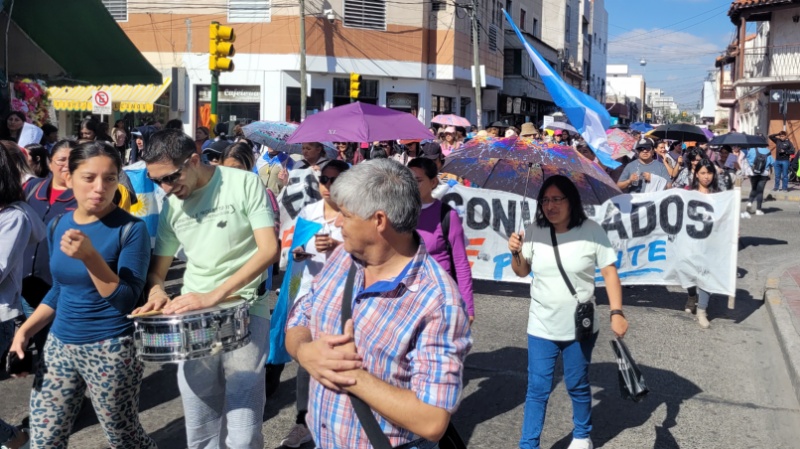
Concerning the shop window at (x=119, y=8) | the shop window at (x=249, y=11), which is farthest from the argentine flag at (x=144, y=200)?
the shop window at (x=119, y=8)

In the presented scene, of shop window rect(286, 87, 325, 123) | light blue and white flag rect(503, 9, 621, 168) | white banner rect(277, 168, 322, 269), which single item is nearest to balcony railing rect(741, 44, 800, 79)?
shop window rect(286, 87, 325, 123)

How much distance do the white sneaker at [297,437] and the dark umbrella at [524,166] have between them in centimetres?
220

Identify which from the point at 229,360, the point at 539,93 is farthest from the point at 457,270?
the point at 539,93

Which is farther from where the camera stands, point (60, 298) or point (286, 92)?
point (286, 92)

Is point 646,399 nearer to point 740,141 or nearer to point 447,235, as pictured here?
point 447,235

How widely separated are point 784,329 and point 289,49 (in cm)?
2535

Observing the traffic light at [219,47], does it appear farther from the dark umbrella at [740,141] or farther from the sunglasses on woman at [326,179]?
the sunglasses on woman at [326,179]

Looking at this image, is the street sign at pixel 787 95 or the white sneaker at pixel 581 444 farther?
the street sign at pixel 787 95

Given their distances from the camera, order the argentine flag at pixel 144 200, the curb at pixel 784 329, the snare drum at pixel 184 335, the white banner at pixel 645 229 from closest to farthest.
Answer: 1. the snare drum at pixel 184 335
2. the argentine flag at pixel 144 200
3. the curb at pixel 784 329
4. the white banner at pixel 645 229

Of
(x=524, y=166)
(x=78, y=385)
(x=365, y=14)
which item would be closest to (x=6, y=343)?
(x=78, y=385)

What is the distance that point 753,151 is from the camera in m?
19.4

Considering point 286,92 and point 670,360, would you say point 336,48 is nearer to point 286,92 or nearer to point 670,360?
point 286,92

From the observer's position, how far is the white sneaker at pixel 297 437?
499 cm

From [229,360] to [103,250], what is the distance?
0.74 m
